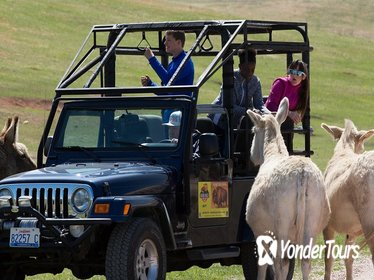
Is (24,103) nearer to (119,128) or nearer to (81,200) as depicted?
(119,128)

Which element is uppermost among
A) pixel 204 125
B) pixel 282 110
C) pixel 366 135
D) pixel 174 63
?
pixel 174 63

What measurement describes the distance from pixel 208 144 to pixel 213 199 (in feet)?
2.55

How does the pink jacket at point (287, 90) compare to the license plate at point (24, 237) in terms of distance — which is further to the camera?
the pink jacket at point (287, 90)

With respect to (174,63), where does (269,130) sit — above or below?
below

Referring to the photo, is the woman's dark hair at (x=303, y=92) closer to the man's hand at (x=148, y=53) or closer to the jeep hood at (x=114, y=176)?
the man's hand at (x=148, y=53)

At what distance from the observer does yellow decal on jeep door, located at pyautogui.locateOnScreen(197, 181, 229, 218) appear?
38.3 feet

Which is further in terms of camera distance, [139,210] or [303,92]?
[303,92]

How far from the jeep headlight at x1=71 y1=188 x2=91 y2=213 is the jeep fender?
0.50 feet

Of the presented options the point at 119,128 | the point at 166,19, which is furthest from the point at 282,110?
the point at 166,19

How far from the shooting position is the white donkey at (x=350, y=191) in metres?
12.0

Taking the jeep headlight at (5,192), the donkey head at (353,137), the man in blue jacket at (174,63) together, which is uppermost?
the man in blue jacket at (174,63)

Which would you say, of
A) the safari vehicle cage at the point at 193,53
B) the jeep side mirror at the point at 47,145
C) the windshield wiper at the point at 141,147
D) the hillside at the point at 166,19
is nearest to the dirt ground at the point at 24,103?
the hillside at the point at 166,19

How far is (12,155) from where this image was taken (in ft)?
45.5

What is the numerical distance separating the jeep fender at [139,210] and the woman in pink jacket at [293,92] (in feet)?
9.24
